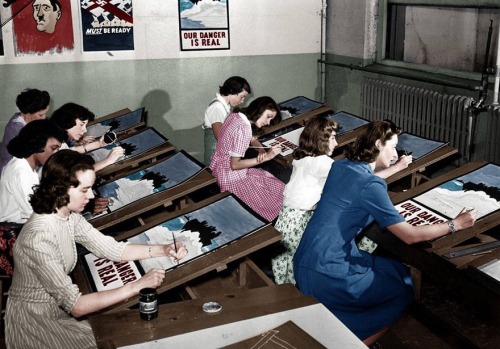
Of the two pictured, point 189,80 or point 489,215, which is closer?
point 489,215

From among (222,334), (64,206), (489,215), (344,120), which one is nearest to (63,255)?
(64,206)

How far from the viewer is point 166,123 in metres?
7.44

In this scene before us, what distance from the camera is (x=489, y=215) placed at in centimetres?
324

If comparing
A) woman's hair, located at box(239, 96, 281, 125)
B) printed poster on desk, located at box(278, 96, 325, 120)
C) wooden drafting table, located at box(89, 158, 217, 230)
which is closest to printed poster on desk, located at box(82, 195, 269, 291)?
wooden drafting table, located at box(89, 158, 217, 230)

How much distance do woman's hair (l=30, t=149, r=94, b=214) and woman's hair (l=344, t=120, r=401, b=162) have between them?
51.9 inches

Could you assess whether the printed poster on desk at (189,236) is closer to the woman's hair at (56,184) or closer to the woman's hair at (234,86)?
the woman's hair at (56,184)

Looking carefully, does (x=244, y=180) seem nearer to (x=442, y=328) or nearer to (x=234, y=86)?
(x=234, y=86)

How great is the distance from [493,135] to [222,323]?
12.6 feet

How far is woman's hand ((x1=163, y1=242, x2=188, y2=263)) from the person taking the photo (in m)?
2.83

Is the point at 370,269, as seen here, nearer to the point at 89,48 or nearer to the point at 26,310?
the point at 26,310

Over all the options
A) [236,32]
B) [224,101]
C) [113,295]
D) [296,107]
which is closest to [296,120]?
[296,107]

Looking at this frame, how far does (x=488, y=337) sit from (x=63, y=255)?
2283 millimetres

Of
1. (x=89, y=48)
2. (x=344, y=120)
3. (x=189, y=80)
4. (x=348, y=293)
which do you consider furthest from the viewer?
(x=189, y=80)

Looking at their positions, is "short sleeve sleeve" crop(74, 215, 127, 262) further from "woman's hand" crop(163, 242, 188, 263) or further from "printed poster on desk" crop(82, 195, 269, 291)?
"woman's hand" crop(163, 242, 188, 263)
